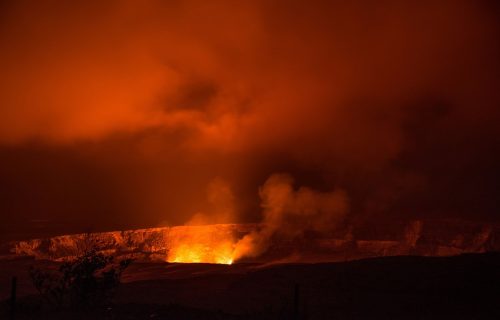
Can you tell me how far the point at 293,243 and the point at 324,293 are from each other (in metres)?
27.5

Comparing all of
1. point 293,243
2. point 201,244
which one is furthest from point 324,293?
point 293,243

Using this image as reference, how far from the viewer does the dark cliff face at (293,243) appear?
42594 mm

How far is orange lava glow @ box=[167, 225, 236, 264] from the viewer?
43.6m

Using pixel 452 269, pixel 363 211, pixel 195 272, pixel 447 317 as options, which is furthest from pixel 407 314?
pixel 363 211

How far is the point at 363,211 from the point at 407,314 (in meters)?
49.5

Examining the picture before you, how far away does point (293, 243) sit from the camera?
155 feet

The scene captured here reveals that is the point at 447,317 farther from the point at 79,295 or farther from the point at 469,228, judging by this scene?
the point at 469,228

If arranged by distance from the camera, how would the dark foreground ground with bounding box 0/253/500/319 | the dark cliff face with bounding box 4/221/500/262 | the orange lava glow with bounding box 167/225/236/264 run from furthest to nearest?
the orange lava glow with bounding box 167/225/236/264, the dark cliff face with bounding box 4/221/500/262, the dark foreground ground with bounding box 0/253/500/319

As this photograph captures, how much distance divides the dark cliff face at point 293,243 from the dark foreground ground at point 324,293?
15883 millimetres

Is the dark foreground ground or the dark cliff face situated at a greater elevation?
the dark cliff face

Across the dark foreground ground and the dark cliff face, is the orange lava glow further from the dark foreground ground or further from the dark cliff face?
the dark foreground ground

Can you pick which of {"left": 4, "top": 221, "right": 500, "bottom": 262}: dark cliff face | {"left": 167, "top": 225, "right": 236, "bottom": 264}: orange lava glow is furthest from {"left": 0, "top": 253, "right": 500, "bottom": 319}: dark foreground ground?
{"left": 167, "top": 225, "right": 236, "bottom": 264}: orange lava glow

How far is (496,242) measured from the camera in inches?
1738

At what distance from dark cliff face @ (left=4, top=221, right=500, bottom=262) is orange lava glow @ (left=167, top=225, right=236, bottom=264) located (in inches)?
3.3
